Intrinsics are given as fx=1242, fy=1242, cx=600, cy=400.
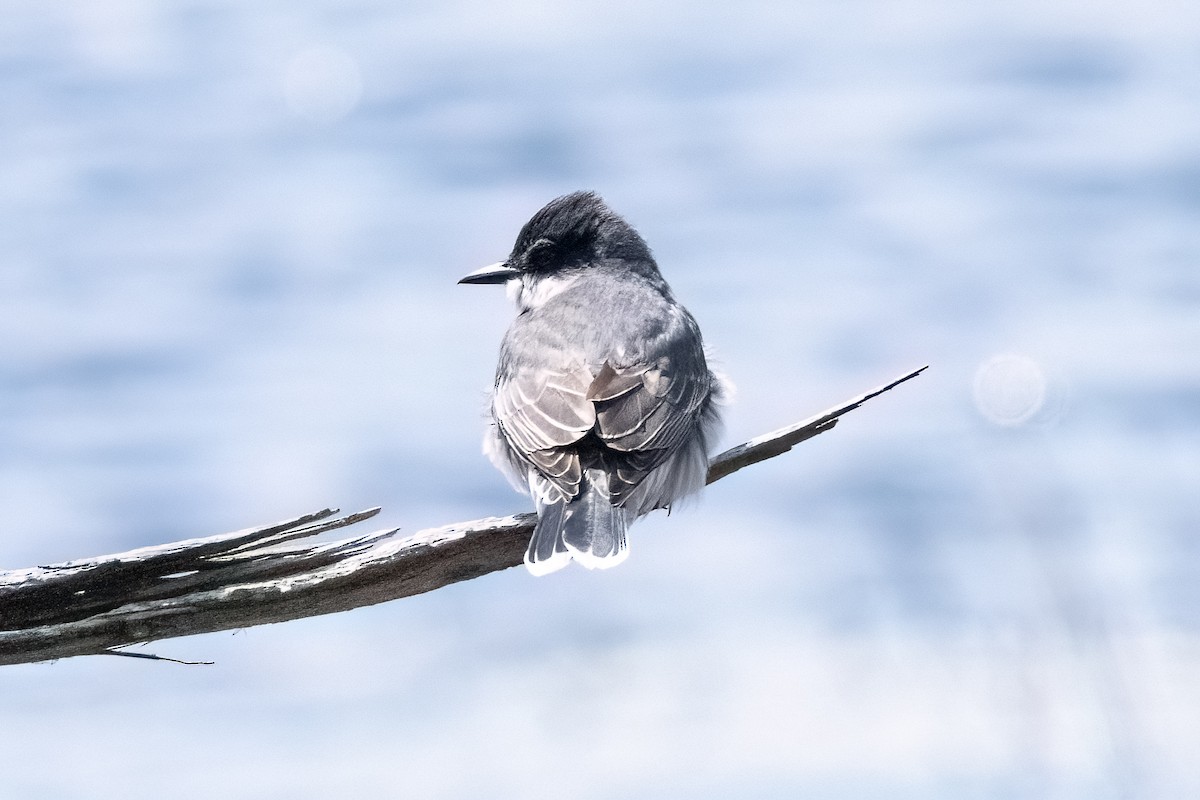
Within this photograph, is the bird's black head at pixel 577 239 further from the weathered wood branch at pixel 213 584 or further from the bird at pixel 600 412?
the weathered wood branch at pixel 213 584

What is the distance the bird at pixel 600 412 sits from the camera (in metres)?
4.33

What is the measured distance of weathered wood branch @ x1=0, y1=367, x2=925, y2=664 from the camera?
3.13m

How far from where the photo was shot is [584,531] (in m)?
4.20

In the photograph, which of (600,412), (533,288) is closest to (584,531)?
(600,412)

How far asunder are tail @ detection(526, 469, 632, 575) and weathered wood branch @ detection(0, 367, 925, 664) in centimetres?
30

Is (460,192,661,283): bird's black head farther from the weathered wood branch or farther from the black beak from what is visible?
the weathered wood branch

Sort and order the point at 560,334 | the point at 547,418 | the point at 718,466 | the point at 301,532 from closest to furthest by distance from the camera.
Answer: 1. the point at 301,532
2. the point at 718,466
3. the point at 547,418
4. the point at 560,334

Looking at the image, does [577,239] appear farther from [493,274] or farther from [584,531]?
[584,531]

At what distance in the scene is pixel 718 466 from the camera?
4.38m

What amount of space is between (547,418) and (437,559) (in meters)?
1.29

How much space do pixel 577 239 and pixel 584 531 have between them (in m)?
2.39

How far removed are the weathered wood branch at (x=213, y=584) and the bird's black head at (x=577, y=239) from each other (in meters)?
2.81

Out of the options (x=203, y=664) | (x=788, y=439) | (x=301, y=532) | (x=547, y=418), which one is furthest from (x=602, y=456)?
(x=203, y=664)

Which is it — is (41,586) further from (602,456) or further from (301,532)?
(602,456)
